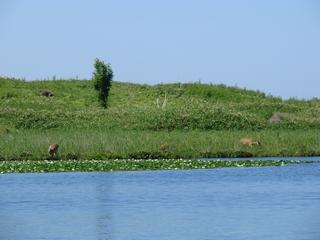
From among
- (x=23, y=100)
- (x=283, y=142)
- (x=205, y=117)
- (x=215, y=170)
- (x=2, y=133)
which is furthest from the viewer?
(x=23, y=100)

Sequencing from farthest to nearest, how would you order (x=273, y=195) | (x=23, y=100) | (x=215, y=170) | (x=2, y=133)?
(x=23, y=100) → (x=2, y=133) → (x=215, y=170) → (x=273, y=195)

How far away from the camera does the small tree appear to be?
243ft

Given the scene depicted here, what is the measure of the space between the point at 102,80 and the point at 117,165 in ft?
118

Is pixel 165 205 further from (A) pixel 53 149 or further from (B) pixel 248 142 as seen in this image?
(B) pixel 248 142

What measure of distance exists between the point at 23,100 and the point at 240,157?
3092cm

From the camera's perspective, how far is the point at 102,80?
74.1 m

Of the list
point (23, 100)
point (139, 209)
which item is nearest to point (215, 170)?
point (139, 209)

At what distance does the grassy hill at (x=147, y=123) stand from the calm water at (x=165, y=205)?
6.62m

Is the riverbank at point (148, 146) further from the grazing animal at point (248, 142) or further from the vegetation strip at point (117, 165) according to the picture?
the vegetation strip at point (117, 165)

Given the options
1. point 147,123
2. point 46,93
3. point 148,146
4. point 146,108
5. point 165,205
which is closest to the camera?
point 165,205

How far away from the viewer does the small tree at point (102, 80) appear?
7406cm

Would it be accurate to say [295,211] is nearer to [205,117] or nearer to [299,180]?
[299,180]

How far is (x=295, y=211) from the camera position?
2534cm

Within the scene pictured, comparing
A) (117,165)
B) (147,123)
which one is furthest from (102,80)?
(117,165)
